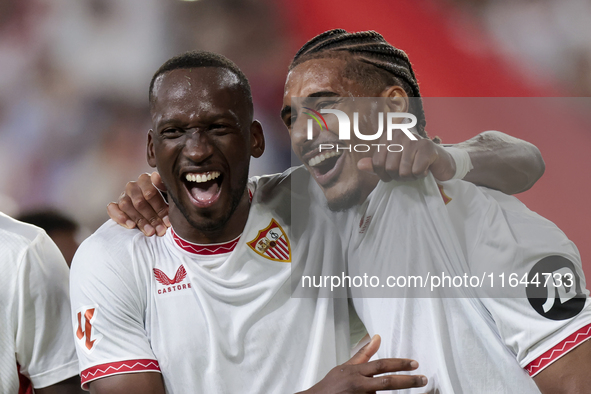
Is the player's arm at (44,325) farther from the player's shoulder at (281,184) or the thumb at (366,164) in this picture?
the thumb at (366,164)

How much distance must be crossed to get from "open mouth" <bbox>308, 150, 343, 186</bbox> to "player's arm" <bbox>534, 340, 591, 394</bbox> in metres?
0.72

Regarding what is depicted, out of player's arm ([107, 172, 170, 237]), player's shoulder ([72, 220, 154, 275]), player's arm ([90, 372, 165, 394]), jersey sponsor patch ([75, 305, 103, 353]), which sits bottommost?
player's arm ([90, 372, 165, 394])

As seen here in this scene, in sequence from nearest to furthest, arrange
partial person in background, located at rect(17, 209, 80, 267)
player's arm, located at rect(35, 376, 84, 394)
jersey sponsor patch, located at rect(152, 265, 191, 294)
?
→ jersey sponsor patch, located at rect(152, 265, 191, 294)
player's arm, located at rect(35, 376, 84, 394)
partial person in background, located at rect(17, 209, 80, 267)

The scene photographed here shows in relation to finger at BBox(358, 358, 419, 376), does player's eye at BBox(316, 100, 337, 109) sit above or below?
above

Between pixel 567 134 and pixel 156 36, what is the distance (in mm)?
1633

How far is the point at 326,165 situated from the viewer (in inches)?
57.7

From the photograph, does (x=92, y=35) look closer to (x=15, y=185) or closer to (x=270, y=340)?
(x=15, y=185)

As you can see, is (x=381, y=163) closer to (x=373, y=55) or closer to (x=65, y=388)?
(x=373, y=55)

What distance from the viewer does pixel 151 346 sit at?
1.42m

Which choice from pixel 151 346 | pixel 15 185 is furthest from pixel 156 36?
pixel 151 346

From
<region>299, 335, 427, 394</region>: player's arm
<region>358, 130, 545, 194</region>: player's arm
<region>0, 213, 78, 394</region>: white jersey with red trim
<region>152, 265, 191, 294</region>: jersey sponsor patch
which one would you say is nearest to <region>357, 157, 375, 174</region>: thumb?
<region>358, 130, 545, 194</region>: player's arm

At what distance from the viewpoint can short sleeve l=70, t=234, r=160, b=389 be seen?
1.36 metres

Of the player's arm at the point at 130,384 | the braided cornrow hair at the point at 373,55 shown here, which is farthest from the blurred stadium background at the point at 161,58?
the player's arm at the point at 130,384
